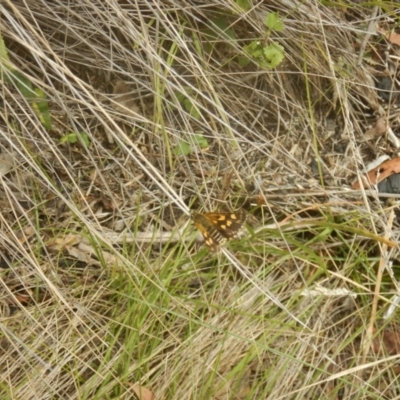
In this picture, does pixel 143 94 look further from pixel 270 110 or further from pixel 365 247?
pixel 365 247

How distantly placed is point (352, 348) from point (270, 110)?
2.61 feet

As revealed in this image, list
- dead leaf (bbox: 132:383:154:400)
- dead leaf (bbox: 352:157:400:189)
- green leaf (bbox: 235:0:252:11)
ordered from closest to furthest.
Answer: dead leaf (bbox: 132:383:154:400) → green leaf (bbox: 235:0:252:11) → dead leaf (bbox: 352:157:400:189)

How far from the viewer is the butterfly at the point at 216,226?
1.95m

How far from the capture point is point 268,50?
2.10 m

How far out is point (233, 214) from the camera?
2021 mm

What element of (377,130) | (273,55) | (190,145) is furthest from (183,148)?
(377,130)

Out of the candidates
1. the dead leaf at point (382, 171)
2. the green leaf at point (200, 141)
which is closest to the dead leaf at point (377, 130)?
the dead leaf at point (382, 171)

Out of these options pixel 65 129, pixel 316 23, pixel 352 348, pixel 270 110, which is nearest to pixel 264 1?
pixel 316 23

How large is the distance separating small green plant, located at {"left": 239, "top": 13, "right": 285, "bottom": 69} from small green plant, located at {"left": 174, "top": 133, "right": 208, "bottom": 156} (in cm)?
29

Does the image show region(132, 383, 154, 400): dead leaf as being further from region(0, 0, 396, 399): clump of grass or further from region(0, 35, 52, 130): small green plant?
region(0, 35, 52, 130): small green plant

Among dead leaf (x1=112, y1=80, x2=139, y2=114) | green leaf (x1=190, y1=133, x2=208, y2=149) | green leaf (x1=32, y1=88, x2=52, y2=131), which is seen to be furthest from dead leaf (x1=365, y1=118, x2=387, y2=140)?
green leaf (x1=32, y1=88, x2=52, y2=131)

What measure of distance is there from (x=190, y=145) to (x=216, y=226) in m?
0.28

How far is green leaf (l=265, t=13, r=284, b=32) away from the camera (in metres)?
2.07

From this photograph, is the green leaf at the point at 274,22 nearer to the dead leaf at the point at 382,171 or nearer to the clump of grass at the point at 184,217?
the clump of grass at the point at 184,217
